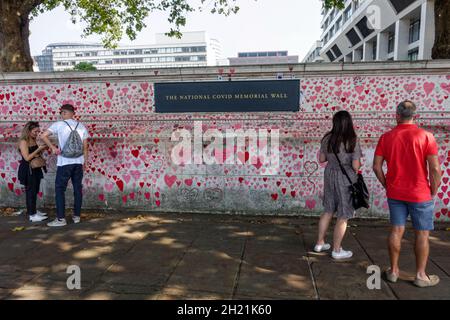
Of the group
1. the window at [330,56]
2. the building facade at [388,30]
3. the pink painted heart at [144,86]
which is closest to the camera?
the pink painted heart at [144,86]

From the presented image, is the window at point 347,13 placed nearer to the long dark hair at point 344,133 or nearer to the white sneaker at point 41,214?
the long dark hair at point 344,133

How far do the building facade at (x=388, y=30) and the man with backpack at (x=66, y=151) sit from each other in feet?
66.2

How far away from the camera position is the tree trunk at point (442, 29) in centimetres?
542

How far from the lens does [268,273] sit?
364 cm

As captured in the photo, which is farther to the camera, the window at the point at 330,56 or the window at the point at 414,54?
the window at the point at 330,56

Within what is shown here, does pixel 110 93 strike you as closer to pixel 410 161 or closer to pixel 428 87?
pixel 410 161

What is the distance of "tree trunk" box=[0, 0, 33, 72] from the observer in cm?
701

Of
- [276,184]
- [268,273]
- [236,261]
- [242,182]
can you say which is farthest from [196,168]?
[268,273]

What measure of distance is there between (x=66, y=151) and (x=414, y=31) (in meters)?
26.8

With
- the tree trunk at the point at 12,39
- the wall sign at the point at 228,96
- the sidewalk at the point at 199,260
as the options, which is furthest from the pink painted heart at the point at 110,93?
the tree trunk at the point at 12,39

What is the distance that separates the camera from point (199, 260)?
4.00m

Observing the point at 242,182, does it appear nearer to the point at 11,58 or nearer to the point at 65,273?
the point at 65,273

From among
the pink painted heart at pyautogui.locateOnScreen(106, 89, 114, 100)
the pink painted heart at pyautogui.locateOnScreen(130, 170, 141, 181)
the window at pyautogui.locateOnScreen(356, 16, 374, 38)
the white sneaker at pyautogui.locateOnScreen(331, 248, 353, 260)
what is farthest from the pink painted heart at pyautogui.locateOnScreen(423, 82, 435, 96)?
the window at pyautogui.locateOnScreen(356, 16, 374, 38)
